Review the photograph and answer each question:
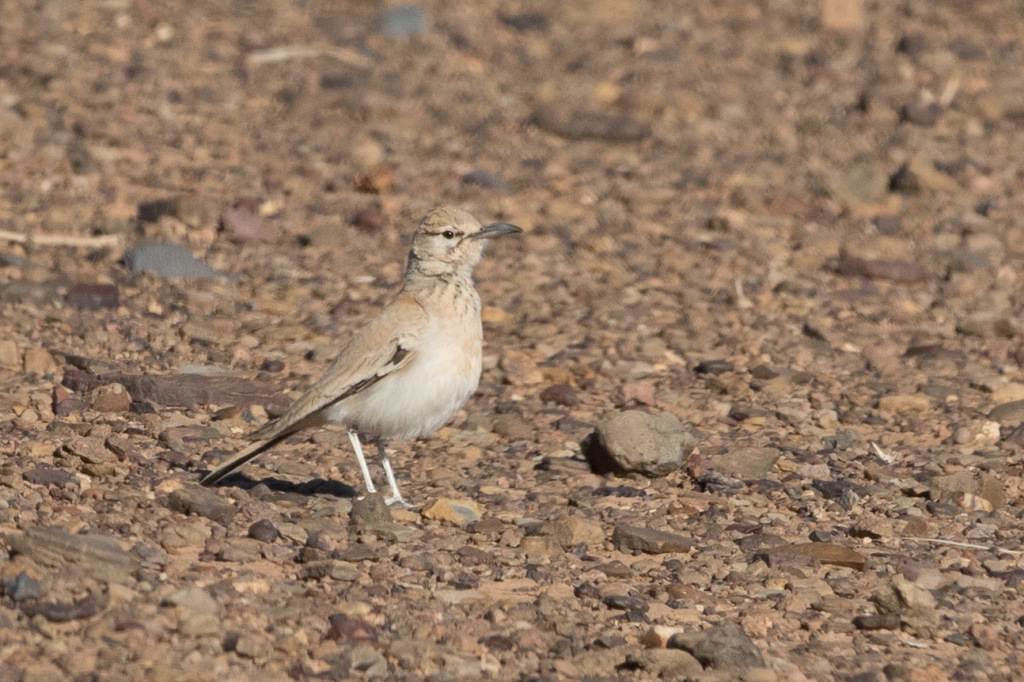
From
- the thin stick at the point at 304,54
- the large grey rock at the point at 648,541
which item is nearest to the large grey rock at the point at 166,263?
the thin stick at the point at 304,54

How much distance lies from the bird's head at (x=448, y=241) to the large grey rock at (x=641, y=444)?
1038mm

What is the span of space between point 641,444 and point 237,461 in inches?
73.0

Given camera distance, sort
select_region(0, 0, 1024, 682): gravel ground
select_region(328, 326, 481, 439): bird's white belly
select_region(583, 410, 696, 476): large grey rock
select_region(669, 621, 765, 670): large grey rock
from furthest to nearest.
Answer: select_region(583, 410, 696, 476): large grey rock
select_region(328, 326, 481, 439): bird's white belly
select_region(0, 0, 1024, 682): gravel ground
select_region(669, 621, 765, 670): large grey rock

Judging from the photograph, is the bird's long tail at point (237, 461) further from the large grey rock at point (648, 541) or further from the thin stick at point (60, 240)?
the thin stick at point (60, 240)

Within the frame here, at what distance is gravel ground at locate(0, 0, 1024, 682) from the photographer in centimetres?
523

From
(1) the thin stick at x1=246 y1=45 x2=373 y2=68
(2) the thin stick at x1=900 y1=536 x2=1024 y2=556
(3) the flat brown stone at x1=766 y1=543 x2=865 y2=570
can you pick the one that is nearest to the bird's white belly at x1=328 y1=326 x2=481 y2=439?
(3) the flat brown stone at x1=766 y1=543 x2=865 y2=570

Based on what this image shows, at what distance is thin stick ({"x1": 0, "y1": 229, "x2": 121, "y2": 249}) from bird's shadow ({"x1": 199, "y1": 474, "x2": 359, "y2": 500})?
289cm

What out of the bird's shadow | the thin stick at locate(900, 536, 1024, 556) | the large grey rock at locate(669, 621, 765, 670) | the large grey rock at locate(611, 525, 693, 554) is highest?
the large grey rock at locate(669, 621, 765, 670)

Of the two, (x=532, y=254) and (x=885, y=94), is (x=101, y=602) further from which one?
(x=885, y=94)

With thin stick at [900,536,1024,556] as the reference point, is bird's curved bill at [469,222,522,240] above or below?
above

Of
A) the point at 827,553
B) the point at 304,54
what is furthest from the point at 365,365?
the point at 304,54

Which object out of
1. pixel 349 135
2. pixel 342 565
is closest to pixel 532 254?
pixel 349 135

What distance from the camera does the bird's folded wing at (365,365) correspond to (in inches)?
252

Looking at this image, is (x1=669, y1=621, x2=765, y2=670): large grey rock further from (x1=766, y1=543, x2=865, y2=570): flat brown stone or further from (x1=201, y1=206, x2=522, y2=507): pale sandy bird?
(x1=201, y1=206, x2=522, y2=507): pale sandy bird
